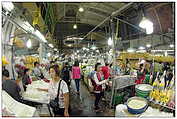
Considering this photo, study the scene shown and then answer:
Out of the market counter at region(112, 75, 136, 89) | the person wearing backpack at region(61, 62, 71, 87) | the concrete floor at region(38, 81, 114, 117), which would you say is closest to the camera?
the concrete floor at region(38, 81, 114, 117)

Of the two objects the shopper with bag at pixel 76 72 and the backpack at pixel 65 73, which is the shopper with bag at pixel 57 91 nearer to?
the backpack at pixel 65 73

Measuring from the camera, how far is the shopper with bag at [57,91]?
1.29 meters

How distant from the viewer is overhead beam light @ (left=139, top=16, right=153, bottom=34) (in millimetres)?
1138

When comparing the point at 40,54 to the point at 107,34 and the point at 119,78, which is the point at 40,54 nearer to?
the point at 107,34

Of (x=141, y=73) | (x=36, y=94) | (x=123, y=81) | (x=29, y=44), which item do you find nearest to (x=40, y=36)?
(x=29, y=44)

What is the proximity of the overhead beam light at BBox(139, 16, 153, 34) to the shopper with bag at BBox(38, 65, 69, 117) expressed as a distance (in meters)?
0.71

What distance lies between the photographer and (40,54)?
128cm

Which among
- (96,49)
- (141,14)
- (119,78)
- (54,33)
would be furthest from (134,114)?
(54,33)

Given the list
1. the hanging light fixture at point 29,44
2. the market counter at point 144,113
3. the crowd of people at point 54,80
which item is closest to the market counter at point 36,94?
the crowd of people at point 54,80

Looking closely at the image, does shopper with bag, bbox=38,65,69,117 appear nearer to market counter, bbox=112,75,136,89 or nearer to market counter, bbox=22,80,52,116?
market counter, bbox=22,80,52,116

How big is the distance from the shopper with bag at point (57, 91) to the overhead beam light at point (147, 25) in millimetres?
705

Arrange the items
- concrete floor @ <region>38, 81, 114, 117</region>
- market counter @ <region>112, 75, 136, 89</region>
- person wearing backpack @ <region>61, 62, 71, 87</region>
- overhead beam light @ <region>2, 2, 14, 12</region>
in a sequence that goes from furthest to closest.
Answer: market counter @ <region>112, 75, 136, 89</region>
person wearing backpack @ <region>61, 62, 71, 87</region>
concrete floor @ <region>38, 81, 114, 117</region>
overhead beam light @ <region>2, 2, 14, 12</region>


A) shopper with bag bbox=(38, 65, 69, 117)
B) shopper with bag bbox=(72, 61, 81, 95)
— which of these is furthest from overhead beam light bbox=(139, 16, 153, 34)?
shopper with bag bbox=(38, 65, 69, 117)

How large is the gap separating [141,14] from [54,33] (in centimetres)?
62
